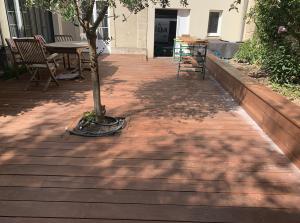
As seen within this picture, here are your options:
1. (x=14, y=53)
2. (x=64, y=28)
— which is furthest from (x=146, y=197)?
(x=64, y=28)

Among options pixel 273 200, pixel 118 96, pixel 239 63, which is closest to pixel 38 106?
pixel 118 96

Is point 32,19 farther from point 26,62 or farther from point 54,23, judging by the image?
point 26,62

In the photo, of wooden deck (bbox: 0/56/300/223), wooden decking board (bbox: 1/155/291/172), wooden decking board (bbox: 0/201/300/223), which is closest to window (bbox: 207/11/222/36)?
wooden deck (bbox: 0/56/300/223)

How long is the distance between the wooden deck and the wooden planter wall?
117 millimetres

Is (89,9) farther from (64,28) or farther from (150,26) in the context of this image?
(64,28)

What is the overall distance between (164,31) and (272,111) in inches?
350

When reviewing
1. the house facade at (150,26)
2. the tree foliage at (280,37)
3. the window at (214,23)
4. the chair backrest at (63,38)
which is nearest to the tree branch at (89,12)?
the tree foliage at (280,37)

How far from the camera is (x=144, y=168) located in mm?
2621

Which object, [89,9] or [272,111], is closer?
Answer: [89,9]

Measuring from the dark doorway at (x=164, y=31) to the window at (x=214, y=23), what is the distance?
63.5 inches

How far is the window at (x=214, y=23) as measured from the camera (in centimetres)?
996

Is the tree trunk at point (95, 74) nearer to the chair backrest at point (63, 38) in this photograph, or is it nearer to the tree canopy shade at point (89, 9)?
the tree canopy shade at point (89, 9)

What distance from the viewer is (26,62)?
17.2 feet

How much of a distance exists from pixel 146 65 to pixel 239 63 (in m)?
2.65
